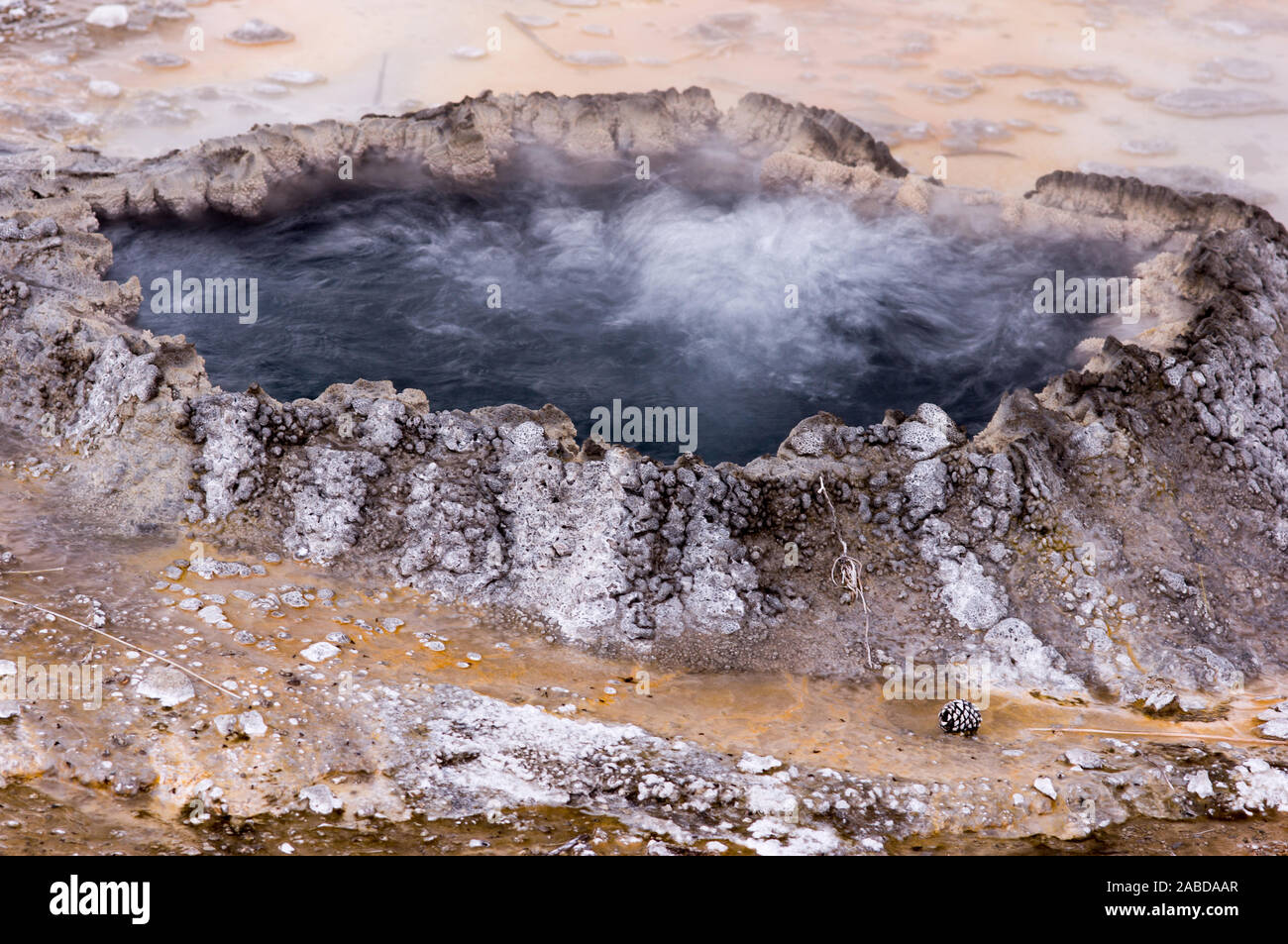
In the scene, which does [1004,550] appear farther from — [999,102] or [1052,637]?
[999,102]

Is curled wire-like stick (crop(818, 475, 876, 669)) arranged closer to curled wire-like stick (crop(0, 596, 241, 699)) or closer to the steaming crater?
the steaming crater

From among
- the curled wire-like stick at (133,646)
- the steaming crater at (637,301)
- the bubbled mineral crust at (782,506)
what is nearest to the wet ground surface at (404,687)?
the curled wire-like stick at (133,646)

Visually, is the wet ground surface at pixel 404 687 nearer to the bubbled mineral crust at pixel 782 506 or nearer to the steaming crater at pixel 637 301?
the bubbled mineral crust at pixel 782 506

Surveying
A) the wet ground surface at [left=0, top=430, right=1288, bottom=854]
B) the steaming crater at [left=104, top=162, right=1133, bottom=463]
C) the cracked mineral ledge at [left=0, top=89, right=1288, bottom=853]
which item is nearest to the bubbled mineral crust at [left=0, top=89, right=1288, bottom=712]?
the cracked mineral ledge at [left=0, top=89, right=1288, bottom=853]

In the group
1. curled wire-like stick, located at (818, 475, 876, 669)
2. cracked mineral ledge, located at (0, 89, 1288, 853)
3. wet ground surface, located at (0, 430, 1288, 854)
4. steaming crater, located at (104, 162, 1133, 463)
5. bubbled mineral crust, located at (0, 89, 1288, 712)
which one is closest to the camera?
wet ground surface, located at (0, 430, 1288, 854)

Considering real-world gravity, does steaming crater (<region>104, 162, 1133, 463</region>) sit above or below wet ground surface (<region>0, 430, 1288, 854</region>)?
above

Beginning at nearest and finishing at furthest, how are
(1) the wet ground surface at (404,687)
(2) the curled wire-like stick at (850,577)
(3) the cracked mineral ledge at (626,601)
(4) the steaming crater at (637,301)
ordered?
(1) the wet ground surface at (404,687), (3) the cracked mineral ledge at (626,601), (2) the curled wire-like stick at (850,577), (4) the steaming crater at (637,301)

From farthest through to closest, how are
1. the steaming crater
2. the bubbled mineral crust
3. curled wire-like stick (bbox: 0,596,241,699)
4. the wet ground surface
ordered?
1. the steaming crater
2. the bubbled mineral crust
3. curled wire-like stick (bbox: 0,596,241,699)
4. the wet ground surface

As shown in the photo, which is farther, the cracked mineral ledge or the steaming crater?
the steaming crater

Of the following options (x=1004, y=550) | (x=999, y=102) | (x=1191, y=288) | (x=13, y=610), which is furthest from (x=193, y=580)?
(x=999, y=102)
